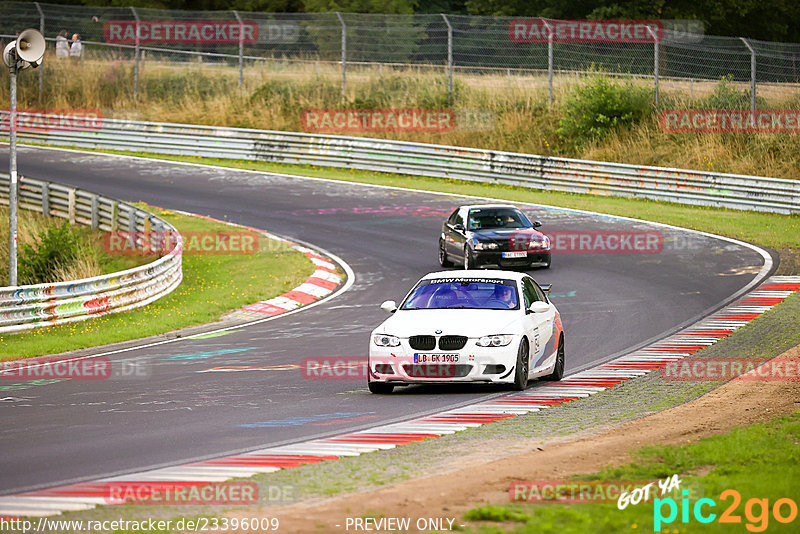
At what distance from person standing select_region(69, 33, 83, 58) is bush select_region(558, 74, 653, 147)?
840 inches

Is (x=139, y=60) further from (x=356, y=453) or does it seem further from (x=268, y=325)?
(x=356, y=453)

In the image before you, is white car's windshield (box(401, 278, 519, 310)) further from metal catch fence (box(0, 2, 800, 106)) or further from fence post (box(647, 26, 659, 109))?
fence post (box(647, 26, 659, 109))

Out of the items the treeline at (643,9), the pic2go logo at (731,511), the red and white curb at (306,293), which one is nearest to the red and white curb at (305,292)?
the red and white curb at (306,293)

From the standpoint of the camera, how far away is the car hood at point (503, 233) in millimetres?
24703

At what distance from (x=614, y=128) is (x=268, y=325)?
21614 mm

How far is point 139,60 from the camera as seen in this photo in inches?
1841

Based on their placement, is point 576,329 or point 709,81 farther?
point 709,81

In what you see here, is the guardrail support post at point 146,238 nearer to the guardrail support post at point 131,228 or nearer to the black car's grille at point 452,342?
the guardrail support post at point 131,228

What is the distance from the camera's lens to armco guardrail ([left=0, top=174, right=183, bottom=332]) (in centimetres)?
1909

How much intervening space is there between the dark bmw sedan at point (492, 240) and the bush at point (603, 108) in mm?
14140

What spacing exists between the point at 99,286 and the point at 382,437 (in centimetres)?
1142

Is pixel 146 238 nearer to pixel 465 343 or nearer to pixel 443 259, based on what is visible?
pixel 443 259

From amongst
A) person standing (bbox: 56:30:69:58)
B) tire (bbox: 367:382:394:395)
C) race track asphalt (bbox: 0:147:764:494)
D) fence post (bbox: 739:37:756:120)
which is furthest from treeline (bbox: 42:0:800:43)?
tire (bbox: 367:382:394:395)

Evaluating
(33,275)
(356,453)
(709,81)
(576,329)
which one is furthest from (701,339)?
(709,81)
